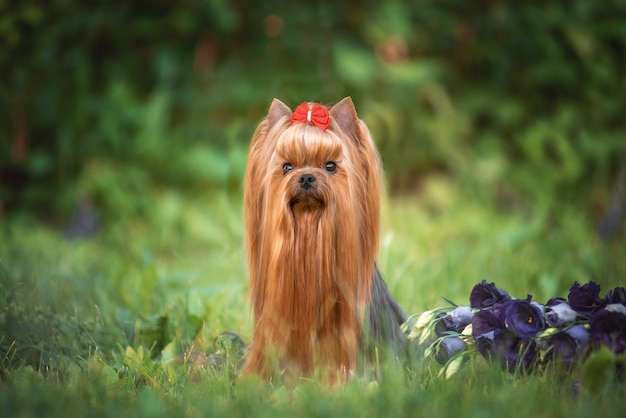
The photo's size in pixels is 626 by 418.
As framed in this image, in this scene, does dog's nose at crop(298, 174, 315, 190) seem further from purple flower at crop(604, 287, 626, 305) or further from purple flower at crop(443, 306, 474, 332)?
purple flower at crop(604, 287, 626, 305)

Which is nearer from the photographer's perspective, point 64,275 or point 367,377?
point 367,377

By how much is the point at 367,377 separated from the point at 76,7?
190 inches

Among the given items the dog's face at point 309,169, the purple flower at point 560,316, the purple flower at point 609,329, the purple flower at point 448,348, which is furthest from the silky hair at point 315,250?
the purple flower at point 609,329

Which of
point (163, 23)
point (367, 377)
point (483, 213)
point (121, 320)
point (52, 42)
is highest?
point (163, 23)

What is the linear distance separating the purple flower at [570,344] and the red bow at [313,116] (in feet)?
3.90

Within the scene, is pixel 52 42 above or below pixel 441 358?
above

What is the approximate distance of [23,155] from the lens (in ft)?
22.2

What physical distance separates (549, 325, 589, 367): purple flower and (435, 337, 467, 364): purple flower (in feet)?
1.19

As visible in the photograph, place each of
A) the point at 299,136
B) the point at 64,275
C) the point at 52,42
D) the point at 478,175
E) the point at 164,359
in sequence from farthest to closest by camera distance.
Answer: the point at 478,175
the point at 52,42
the point at 64,275
the point at 164,359
the point at 299,136

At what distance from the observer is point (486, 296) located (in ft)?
10.9

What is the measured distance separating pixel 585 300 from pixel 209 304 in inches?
71.7

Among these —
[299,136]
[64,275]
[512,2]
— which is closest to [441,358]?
[299,136]

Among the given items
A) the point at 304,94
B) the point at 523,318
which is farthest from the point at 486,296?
the point at 304,94

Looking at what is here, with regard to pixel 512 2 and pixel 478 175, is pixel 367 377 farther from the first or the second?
pixel 512 2
